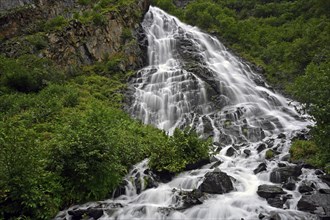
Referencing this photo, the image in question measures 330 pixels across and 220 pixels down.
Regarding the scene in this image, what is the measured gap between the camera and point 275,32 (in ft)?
124

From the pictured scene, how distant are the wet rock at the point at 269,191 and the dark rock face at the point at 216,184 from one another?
1152 millimetres

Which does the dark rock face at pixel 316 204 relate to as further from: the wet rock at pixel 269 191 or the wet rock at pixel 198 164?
the wet rock at pixel 198 164

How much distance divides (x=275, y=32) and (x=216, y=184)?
3094 cm

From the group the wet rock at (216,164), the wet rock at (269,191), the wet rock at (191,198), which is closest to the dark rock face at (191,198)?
the wet rock at (191,198)

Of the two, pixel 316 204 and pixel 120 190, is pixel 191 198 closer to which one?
pixel 120 190

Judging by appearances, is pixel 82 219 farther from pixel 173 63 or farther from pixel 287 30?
pixel 287 30

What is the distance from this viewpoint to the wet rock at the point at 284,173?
12.4m

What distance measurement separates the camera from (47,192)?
10.6m

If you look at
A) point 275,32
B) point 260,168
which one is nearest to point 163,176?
point 260,168

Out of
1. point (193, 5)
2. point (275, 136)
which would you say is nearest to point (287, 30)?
point (193, 5)

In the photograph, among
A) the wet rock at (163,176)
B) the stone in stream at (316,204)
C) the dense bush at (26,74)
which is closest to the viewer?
the stone in stream at (316,204)

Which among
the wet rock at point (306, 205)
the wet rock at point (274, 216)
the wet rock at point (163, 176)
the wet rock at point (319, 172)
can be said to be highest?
the wet rock at point (319, 172)

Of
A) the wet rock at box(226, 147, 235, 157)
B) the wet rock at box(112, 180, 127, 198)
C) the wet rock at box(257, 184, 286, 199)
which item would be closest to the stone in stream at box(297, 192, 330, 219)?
the wet rock at box(257, 184, 286, 199)

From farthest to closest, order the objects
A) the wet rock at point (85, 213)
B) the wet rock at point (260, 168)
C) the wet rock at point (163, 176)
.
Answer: the wet rock at point (260, 168) → the wet rock at point (163, 176) → the wet rock at point (85, 213)
